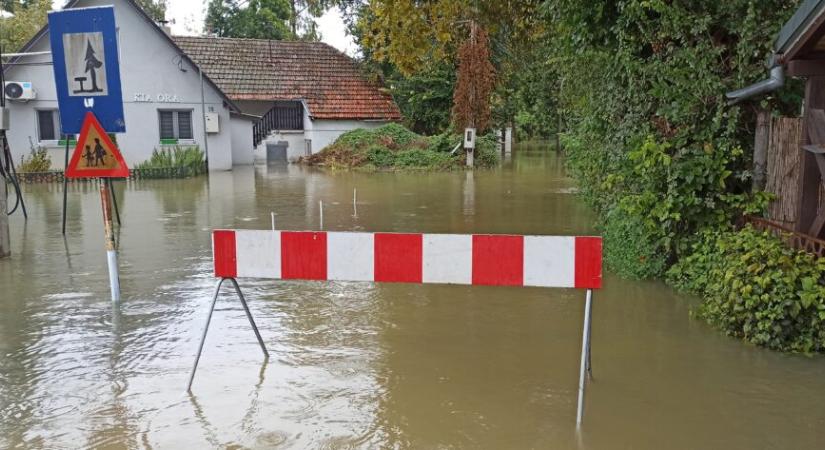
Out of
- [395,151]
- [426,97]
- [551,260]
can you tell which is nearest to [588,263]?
[551,260]

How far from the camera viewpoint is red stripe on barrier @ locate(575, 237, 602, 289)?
4711 mm

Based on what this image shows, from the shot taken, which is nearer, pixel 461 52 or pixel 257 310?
pixel 257 310

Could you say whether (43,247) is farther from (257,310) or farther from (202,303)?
(257,310)

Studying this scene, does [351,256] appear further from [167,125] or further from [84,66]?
[167,125]

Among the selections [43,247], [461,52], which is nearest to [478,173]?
[461,52]

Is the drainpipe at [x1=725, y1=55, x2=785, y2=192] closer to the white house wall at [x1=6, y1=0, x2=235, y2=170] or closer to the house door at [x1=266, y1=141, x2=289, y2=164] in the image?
the white house wall at [x1=6, y1=0, x2=235, y2=170]

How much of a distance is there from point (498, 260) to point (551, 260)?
0.35 metres

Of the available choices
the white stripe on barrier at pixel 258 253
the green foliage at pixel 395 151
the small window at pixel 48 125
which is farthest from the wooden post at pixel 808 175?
the small window at pixel 48 125

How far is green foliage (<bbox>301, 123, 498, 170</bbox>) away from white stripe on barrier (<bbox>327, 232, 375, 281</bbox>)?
944 inches

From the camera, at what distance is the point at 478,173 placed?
27.3m

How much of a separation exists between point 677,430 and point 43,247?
10267 mm

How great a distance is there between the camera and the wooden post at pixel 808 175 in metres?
6.18

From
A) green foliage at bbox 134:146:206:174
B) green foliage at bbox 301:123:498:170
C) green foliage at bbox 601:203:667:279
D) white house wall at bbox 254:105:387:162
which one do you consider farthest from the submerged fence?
green foliage at bbox 601:203:667:279

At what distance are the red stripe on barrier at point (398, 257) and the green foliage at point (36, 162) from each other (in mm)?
24236
